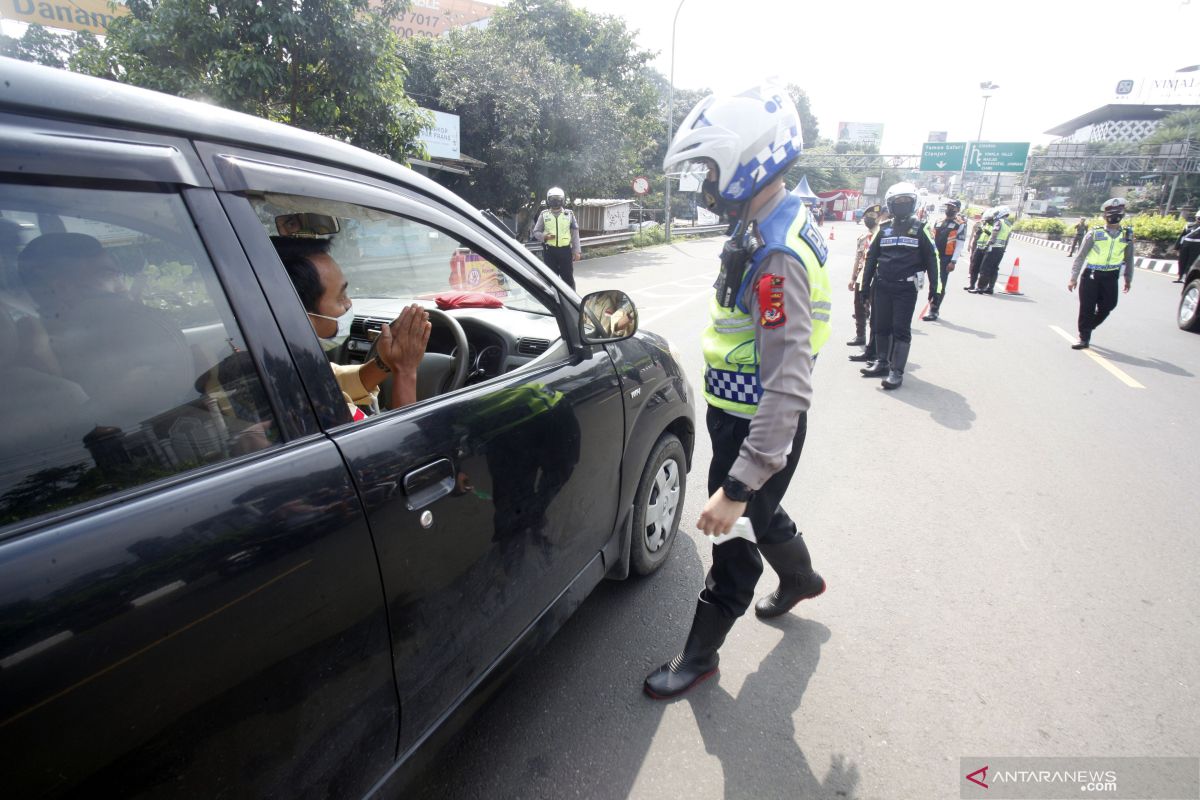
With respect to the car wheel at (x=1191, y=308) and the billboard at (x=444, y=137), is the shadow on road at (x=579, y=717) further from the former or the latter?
the billboard at (x=444, y=137)

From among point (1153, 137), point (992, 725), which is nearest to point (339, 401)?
point (992, 725)

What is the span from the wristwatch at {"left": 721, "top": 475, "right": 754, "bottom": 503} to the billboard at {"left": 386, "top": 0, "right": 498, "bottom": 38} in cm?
3502

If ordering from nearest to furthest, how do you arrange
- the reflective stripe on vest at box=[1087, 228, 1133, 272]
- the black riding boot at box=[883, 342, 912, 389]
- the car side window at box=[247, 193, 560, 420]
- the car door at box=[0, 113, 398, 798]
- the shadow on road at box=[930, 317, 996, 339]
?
the car door at box=[0, 113, 398, 798] → the car side window at box=[247, 193, 560, 420] → the black riding boot at box=[883, 342, 912, 389] → the reflective stripe on vest at box=[1087, 228, 1133, 272] → the shadow on road at box=[930, 317, 996, 339]

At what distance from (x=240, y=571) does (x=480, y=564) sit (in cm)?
66

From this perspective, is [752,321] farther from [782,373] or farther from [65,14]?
[65,14]

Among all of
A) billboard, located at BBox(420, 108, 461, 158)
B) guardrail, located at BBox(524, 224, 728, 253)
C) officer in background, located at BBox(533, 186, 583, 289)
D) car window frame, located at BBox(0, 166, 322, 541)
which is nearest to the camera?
car window frame, located at BBox(0, 166, 322, 541)

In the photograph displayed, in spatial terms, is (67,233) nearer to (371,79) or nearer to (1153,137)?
(371,79)

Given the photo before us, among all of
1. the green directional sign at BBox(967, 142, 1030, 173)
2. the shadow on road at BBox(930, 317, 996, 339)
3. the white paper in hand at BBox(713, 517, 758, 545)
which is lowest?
the shadow on road at BBox(930, 317, 996, 339)

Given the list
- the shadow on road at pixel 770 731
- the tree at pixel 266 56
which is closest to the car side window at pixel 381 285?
the shadow on road at pixel 770 731

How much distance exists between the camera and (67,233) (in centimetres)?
104

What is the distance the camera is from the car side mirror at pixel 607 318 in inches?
82.0

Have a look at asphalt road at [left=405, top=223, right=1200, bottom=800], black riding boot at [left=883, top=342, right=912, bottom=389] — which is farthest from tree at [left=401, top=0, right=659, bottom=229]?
asphalt road at [left=405, top=223, right=1200, bottom=800]

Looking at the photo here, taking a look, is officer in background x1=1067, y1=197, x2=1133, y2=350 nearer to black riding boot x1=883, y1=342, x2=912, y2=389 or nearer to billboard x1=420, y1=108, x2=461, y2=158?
black riding boot x1=883, y1=342, x2=912, y2=389

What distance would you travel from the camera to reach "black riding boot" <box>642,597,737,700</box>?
2.19 meters
